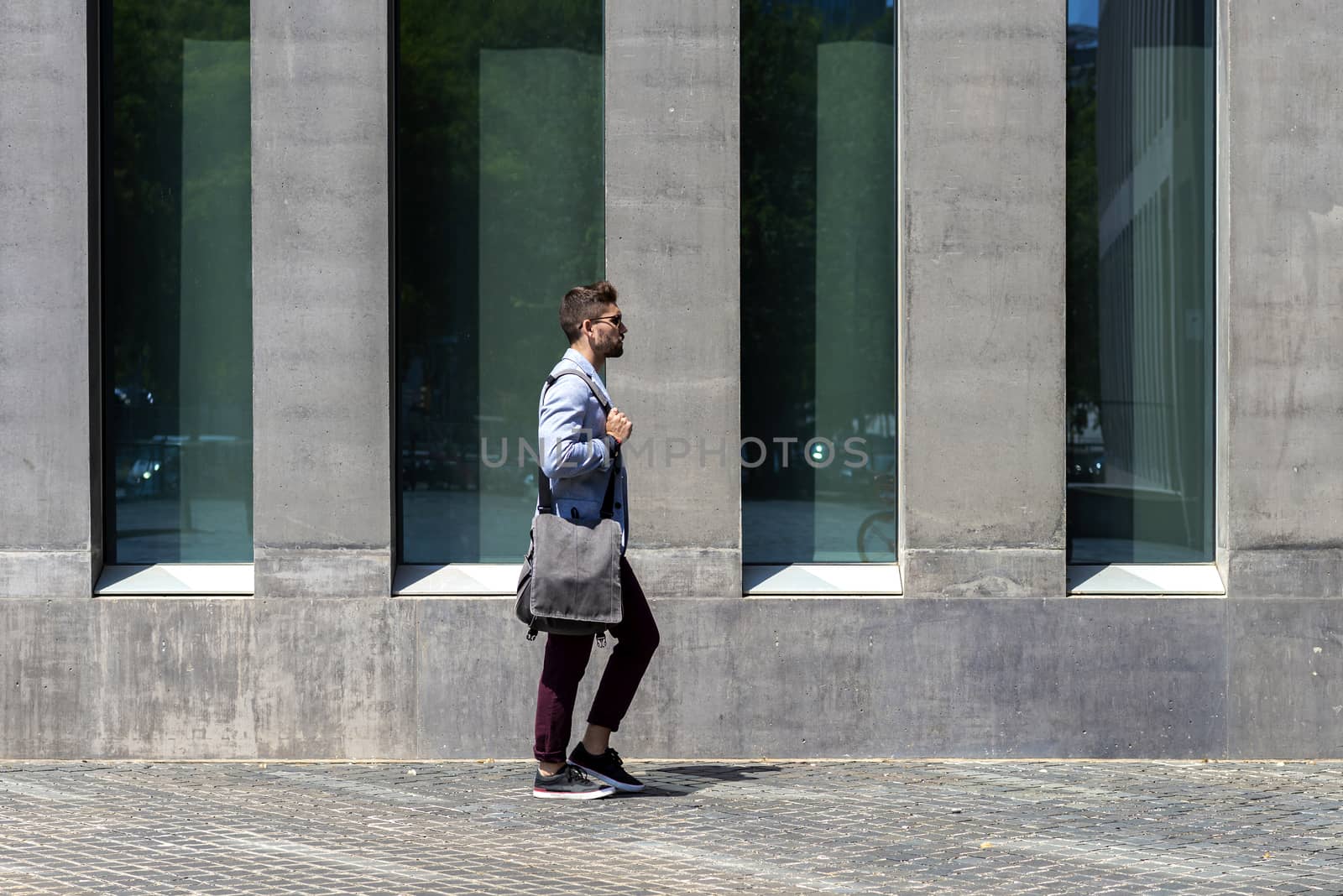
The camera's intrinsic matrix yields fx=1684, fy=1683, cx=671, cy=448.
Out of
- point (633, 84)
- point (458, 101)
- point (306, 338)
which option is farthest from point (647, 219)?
point (306, 338)

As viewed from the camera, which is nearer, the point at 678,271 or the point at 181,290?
the point at 678,271

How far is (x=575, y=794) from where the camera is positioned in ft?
→ 23.8

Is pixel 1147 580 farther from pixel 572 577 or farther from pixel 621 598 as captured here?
pixel 572 577

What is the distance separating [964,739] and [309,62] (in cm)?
473

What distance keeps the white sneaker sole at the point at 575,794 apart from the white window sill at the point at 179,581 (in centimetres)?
211

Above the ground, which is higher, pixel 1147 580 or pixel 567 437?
pixel 567 437

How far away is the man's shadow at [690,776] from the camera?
7465mm

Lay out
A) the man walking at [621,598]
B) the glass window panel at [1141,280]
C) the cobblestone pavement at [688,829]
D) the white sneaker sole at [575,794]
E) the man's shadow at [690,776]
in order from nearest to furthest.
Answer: the cobblestone pavement at [688,829] → the man walking at [621,598] → the white sneaker sole at [575,794] → the man's shadow at [690,776] → the glass window panel at [1141,280]

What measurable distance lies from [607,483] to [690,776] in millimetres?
1554

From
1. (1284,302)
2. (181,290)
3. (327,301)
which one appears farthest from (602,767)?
(1284,302)

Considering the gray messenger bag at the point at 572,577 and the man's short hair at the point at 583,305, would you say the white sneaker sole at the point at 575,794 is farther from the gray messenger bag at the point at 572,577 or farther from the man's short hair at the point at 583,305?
the man's short hair at the point at 583,305

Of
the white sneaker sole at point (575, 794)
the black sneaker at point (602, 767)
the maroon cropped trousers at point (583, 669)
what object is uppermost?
the maroon cropped trousers at point (583, 669)

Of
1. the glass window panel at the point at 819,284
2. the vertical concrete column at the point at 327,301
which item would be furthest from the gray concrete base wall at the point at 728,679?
the glass window panel at the point at 819,284

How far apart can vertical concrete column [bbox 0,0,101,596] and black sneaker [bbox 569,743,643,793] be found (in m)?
2.84
